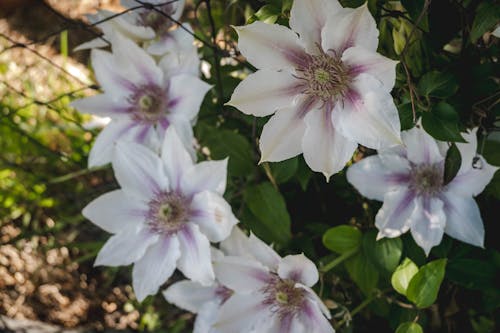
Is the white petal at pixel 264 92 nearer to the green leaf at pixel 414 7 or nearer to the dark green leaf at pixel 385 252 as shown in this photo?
the green leaf at pixel 414 7

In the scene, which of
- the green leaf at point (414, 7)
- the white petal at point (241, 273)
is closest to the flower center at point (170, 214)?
the white petal at point (241, 273)

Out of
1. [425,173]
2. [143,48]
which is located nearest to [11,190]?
[143,48]

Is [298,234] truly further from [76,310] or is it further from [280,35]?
[76,310]

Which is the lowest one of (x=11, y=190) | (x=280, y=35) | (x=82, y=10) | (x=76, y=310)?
(x=76, y=310)

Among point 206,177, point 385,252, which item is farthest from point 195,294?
point 385,252

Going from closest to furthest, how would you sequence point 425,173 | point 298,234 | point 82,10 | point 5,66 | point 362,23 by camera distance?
point 362,23, point 425,173, point 298,234, point 5,66, point 82,10

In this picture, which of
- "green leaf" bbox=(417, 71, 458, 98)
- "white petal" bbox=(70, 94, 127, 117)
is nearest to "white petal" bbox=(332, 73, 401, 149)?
"green leaf" bbox=(417, 71, 458, 98)
